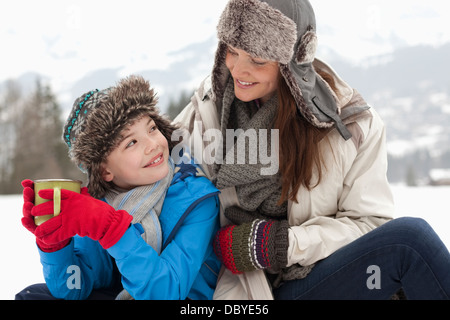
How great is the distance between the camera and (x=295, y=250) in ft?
4.56

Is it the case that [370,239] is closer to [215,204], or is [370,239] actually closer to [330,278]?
[330,278]

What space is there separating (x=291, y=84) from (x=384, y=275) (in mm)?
671

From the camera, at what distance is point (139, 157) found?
1.39 metres

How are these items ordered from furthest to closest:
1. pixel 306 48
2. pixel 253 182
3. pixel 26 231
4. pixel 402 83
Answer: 1. pixel 402 83
2. pixel 26 231
3. pixel 253 182
4. pixel 306 48

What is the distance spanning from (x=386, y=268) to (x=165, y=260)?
67cm

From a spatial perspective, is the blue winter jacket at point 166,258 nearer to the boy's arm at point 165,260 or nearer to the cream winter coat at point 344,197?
the boy's arm at point 165,260

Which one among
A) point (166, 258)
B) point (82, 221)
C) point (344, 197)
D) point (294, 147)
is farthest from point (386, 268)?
point (82, 221)

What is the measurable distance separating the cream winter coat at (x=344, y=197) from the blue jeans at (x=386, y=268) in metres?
0.08

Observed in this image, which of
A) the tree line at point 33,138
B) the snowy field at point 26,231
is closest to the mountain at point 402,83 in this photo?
the tree line at point 33,138

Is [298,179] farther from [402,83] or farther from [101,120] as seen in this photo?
[402,83]

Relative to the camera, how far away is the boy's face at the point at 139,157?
4.58 ft

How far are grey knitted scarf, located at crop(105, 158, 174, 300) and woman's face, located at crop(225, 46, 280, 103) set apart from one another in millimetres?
413

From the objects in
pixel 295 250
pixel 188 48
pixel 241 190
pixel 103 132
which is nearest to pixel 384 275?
pixel 295 250


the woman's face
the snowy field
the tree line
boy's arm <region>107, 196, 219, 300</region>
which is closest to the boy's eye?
Result: the woman's face
